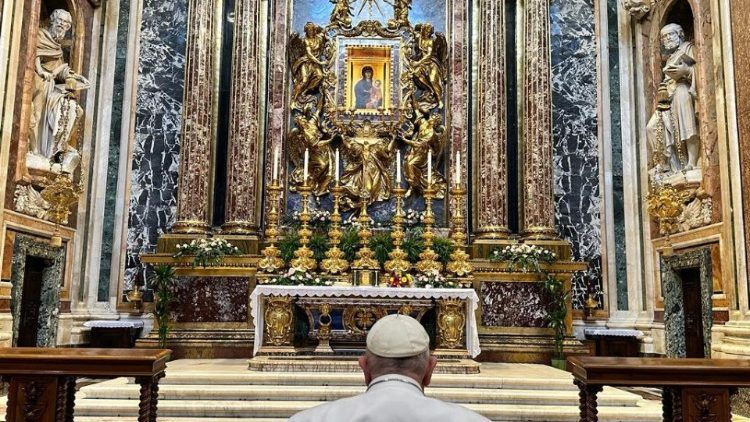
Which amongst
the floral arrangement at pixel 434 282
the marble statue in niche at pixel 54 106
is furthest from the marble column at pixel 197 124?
the floral arrangement at pixel 434 282

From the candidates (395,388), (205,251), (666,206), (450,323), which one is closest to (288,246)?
(205,251)

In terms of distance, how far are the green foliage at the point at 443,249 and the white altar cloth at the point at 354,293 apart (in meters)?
1.58

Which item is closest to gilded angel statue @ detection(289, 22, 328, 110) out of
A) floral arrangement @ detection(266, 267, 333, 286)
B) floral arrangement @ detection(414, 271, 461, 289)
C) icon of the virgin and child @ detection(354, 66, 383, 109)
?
icon of the virgin and child @ detection(354, 66, 383, 109)

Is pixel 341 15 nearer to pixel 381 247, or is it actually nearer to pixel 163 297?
pixel 381 247

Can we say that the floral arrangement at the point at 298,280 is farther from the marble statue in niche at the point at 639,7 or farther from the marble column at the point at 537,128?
the marble statue in niche at the point at 639,7

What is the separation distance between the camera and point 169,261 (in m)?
11.2

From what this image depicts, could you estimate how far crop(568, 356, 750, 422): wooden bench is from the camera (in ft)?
16.0

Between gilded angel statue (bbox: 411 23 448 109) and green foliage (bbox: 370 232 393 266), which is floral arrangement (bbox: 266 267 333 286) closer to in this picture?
green foliage (bbox: 370 232 393 266)

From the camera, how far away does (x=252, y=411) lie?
7531mm

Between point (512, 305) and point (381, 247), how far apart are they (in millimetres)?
2301

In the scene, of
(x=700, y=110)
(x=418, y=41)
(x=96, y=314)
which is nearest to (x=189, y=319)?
(x=96, y=314)

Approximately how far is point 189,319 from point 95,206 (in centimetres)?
282

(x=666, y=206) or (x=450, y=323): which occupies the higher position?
(x=666, y=206)

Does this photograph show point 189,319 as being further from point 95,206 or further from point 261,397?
point 261,397
